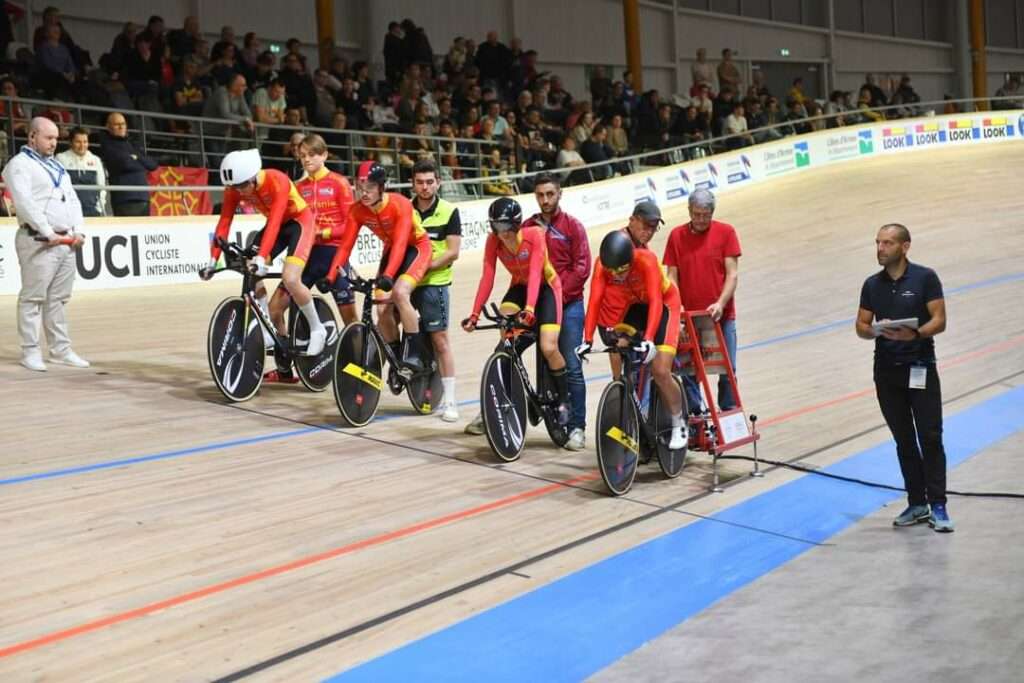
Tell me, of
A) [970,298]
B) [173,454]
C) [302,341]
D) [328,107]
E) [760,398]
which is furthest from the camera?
[328,107]

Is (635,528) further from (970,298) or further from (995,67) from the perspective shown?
(995,67)

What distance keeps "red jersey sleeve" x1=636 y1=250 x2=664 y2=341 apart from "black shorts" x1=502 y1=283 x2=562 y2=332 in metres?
0.74

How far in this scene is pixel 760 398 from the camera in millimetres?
8422

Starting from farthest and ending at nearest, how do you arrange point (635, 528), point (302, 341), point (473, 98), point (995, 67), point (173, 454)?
point (995, 67) < point (473, 98) < point (302, 341) < point (173, 454) < point (635, 528)

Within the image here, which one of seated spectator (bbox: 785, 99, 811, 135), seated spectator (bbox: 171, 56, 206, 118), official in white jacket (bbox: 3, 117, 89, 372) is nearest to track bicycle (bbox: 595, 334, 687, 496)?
official in white jacket (bbox: 3, 117, 89, 372)

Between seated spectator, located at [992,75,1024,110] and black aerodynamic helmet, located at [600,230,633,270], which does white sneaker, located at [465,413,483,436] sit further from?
seated spectator, located at [992,75,1024,110]

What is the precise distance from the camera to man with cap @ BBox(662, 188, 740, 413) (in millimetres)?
6625

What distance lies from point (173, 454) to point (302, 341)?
165 centimetres

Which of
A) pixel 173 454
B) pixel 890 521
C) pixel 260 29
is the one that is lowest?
pixel 890 521

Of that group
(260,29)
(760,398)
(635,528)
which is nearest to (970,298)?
(760,398)

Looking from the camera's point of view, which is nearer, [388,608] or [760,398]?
[388,608]

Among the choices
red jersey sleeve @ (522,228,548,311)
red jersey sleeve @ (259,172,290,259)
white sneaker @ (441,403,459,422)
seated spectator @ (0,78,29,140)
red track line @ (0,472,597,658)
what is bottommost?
red track line @ (0,472,597,658)

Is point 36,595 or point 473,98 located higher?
point 473,98

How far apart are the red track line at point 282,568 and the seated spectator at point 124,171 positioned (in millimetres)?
7463
